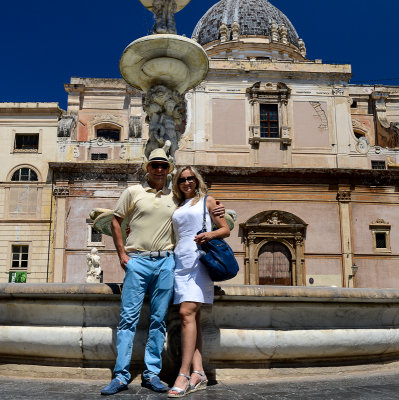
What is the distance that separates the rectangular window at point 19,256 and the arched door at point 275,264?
1058 centimetres

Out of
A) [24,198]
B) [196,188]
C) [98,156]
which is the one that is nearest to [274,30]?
[98,156]

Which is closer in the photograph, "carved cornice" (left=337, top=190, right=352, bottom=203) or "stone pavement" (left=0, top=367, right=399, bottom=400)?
"stone pavement" (left=0, top=367, right=399, bottom=400)

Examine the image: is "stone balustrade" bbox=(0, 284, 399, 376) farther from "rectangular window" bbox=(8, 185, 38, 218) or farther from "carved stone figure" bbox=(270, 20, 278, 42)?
"carved stone figure" bbox=(270, 20, 278, 42)

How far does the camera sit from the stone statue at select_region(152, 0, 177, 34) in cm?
716

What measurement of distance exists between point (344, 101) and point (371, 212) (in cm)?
572

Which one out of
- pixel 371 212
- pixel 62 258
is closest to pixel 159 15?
pixel 62 258

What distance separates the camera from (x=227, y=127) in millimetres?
24234

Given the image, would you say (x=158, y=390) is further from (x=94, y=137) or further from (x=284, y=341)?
(x=94, y=137)

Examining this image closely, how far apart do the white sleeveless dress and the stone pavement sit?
646 mm

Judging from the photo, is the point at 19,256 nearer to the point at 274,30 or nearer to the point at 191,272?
the point at 191,272

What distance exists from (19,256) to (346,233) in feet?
48.6

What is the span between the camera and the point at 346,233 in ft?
74.2

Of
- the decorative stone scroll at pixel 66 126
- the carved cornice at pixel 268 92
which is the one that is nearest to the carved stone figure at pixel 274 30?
the carved cornice at pixel 268 92

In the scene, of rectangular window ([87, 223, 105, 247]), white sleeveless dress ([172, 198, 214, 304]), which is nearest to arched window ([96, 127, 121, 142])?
rectangular window ([87, 223, 105, 247])
